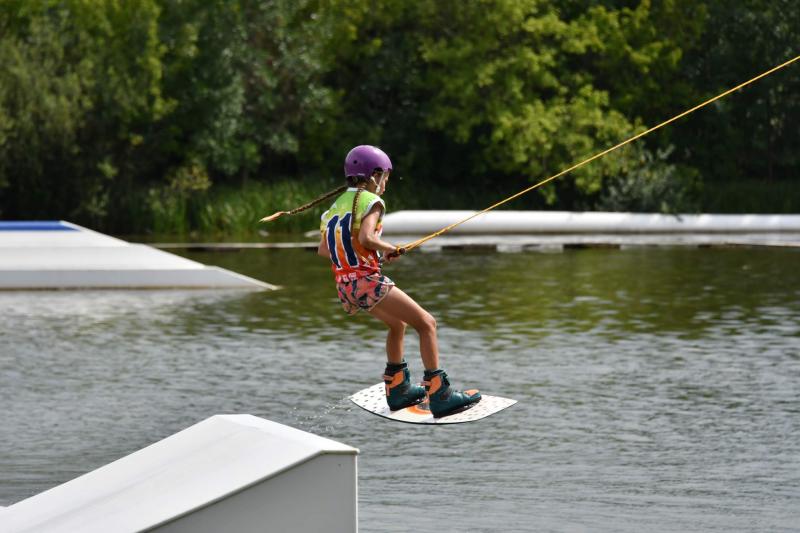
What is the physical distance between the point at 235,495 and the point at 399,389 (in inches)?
130

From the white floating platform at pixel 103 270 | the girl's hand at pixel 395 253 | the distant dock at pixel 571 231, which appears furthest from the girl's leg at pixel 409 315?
the distant dock at pixel 571 231

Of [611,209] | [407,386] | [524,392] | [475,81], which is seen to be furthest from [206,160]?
[407,386]

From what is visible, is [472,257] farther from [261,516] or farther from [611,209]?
[261,516]

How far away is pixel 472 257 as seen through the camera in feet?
104

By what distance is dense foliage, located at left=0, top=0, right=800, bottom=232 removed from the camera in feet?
134

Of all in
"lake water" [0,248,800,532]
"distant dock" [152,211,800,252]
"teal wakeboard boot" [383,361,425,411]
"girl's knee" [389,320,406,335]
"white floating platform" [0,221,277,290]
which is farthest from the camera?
"distant dock" [152,211,800,252]

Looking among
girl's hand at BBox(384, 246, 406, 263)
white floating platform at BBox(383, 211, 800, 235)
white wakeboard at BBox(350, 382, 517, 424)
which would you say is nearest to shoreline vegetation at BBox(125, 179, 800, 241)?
white floating platform at BBox(383, 211, 800, 235)

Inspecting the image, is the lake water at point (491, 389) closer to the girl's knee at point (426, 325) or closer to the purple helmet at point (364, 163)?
the girl's knee at point (426, 325)

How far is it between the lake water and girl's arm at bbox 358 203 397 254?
4.57ft

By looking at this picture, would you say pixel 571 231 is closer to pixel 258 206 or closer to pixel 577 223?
pixel 577 223

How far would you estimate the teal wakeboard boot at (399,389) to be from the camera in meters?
10.1

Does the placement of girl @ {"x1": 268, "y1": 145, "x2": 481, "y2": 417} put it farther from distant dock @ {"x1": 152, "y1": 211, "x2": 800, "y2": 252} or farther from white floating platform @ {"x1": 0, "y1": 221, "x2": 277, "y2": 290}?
distant dock @ {"x1": 152, "y1": 211, "x2": 800, "y2": 252}

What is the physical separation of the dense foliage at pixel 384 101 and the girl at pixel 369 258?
29725 millimetres

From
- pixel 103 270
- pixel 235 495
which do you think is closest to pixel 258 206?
pixel 103 270
